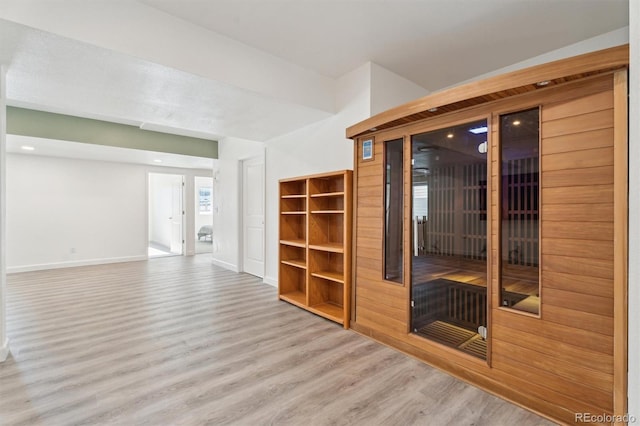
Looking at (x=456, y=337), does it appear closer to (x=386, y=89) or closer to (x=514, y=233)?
(x=514, y=233)

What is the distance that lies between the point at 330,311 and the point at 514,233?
86.5 inches

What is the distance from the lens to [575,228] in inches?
70.6

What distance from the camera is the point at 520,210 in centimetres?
205

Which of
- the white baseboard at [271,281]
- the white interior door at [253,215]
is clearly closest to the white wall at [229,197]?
the white interior door at [253,215]

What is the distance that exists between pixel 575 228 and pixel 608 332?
0.60 metres

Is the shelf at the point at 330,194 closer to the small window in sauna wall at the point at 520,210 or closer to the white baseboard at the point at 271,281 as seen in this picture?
the small window in sauna wall at the point at 520,210

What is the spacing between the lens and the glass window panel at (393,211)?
9.25 ft

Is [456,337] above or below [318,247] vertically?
below

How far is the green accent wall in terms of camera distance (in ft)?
15.5

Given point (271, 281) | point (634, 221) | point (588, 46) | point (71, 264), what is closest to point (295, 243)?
point (271, 281)

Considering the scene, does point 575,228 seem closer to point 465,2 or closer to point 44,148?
point 465,2

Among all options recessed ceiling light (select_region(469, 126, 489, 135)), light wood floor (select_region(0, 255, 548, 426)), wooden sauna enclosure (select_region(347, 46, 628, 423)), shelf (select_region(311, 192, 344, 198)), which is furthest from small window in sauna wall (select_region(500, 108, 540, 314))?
shelf (select_region(311, 192, 344, 198))

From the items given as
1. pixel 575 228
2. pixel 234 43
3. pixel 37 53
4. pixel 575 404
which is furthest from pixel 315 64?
pixel 575 404

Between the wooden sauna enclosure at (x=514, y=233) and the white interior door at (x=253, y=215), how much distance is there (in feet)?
9.72
